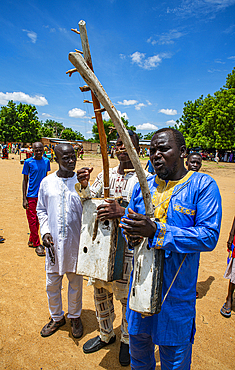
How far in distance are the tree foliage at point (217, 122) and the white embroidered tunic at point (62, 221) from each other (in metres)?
29.0

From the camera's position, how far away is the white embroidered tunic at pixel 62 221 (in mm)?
2477

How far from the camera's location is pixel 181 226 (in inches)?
55.2

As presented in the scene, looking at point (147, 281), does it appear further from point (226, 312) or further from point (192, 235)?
point (226, 312)

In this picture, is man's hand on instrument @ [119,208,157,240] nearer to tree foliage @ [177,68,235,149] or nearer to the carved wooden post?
the carved wooden post

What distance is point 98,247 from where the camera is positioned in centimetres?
195

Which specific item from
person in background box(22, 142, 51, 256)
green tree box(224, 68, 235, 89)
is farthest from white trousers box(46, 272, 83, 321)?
green tree box(224, 68, 235, 89)

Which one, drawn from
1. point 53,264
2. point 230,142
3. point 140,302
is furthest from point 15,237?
point 230,142

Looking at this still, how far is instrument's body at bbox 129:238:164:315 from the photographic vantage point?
50.8 inches

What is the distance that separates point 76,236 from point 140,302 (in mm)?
1402

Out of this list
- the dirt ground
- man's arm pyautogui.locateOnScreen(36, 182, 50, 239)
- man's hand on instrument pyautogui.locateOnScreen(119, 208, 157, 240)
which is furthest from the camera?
man's arm pyautogui.locateOnScreen(36, 182, 50, 239)

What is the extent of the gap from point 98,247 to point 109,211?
366 millimetres

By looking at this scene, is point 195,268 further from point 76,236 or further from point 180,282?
point 76,236

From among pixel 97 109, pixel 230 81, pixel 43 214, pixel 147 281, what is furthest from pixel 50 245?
pixel 230 81

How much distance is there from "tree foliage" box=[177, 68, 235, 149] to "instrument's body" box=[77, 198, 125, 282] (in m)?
29.3
